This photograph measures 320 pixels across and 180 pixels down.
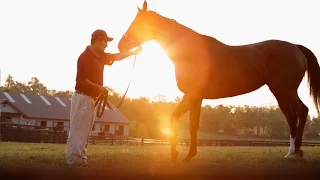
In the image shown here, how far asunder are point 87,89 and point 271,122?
62634mm

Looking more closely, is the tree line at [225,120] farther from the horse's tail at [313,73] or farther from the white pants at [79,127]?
the white pants at [79,127]

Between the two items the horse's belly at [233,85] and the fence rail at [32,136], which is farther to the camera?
the fence rail at [32,136]

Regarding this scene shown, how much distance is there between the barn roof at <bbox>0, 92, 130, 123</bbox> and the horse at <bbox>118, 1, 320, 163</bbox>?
43.4 m

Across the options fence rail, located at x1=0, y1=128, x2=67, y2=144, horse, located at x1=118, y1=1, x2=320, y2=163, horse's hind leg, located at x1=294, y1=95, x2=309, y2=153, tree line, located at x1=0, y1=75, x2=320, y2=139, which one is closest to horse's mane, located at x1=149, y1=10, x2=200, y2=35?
horse, located at x1=118, y1=1, x2=320, y2=163

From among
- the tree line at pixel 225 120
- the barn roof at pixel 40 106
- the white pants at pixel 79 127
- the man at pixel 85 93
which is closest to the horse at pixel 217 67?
the man at pixel 85 93

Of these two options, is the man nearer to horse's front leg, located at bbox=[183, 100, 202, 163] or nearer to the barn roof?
horse's front leg, located at bbox=[183, 100, 202, 163]

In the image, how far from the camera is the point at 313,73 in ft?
28.5

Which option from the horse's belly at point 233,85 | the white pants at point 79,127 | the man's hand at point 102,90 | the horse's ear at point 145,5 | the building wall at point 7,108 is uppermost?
the building wall at point 7,108

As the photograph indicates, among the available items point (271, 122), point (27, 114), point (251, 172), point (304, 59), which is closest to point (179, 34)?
point (304, 59)

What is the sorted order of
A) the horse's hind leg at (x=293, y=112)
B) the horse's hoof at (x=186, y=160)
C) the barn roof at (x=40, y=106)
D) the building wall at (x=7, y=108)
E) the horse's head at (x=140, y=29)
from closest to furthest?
the horse's hoof at (x=186, y=160), the horse's head at (x=140, y=29), the horse's hind leg at (x=293, y=112), the building wall at (x=7, y=108), the barn roof at (x=40, y=106)

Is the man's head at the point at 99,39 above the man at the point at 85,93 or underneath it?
above

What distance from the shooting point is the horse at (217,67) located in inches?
264

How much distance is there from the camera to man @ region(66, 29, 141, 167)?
554 centimetres

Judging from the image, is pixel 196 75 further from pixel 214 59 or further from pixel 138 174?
pixel 138 174
